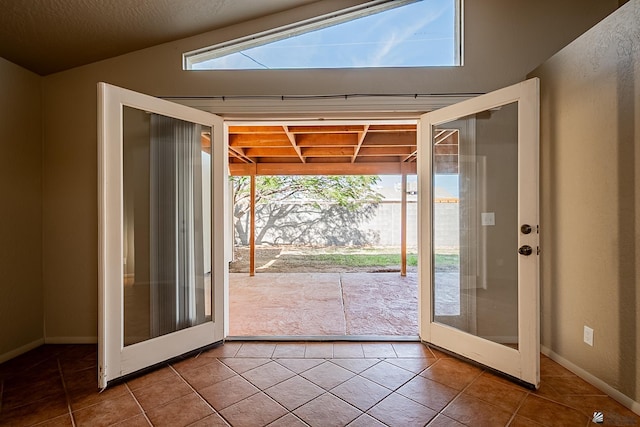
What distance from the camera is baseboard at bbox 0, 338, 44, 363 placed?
236 cm

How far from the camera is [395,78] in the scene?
101 inches

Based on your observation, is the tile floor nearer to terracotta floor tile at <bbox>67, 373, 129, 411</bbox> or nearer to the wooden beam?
terracotta floor tile at <bbox>67, 373, 129, 411</bbox>

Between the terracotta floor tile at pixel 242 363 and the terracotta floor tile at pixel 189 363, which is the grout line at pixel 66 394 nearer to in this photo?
the terracotta floor tile at pixel 189 363

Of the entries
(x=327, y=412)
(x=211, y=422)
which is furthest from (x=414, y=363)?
(x=211, y=422)

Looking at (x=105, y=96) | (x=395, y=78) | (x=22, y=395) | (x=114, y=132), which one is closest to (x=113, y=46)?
(x=105, y=96)

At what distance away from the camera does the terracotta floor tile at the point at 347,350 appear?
244 cm

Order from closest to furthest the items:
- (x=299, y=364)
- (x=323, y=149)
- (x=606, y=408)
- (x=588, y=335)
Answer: (x=606, y=408) → (x=588, y=335) → (x=299, y=364) → (x=323, y=149)

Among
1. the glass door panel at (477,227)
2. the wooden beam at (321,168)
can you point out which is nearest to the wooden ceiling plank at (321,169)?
the wooden beam at (321,168)

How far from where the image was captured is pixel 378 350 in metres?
2.52

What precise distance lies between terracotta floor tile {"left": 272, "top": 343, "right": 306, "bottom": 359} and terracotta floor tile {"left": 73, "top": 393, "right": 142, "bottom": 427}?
3.24ft

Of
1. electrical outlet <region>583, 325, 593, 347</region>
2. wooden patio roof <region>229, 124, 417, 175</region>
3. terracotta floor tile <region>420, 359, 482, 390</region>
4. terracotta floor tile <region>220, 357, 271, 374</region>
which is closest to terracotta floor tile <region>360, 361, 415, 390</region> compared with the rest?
terracotta floor tile <region>420, 359, 482, 390</region>

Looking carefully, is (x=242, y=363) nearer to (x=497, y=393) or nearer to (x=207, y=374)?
(x=207, y=374)

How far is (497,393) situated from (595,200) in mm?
1431

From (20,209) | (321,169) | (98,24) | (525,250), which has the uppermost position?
(98,24)
